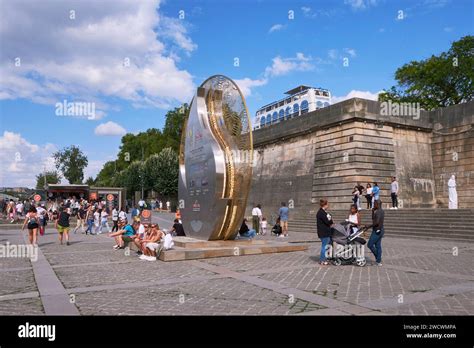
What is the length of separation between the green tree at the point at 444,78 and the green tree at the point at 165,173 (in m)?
31.6

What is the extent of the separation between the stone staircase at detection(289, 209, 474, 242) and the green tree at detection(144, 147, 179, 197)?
3992 centimetres

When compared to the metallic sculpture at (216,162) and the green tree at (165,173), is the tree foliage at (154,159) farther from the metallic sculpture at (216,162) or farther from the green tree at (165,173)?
the metallic sculpture at (216,162)

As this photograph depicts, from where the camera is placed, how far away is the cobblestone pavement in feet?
20.1

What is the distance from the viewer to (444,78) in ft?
133

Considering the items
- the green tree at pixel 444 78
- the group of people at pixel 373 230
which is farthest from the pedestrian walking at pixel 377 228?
the green tree at pixel 444 78

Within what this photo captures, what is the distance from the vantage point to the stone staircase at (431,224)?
55.9 feet

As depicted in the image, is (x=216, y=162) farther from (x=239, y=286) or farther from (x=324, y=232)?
(x=239, y=286)

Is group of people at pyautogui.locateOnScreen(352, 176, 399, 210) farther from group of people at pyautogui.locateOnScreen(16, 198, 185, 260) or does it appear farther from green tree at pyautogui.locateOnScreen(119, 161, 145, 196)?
green tree at pyautogui.locateOnScreen(119, 161, 145, 196)

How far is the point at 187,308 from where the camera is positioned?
612 cm

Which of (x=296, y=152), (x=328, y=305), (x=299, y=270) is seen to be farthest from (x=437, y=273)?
(x=296, y=152)

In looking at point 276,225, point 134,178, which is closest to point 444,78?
point 276,225

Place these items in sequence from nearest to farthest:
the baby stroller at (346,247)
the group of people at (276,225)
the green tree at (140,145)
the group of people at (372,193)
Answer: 1. the baby stroller at (346,247)
2. the group of people at (276,225)
3. the group of people at (372,193)
4. the green tree at (140,145)

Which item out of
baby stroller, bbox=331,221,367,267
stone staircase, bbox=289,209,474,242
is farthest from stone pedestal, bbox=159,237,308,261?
stone staircase, bbox=289,209,474,242
